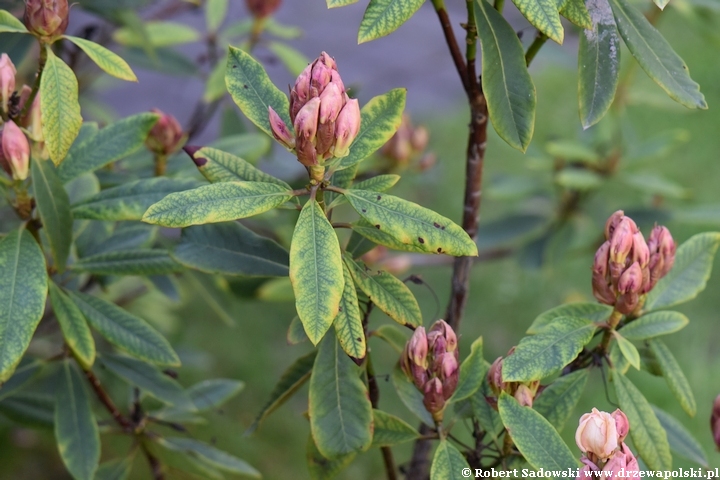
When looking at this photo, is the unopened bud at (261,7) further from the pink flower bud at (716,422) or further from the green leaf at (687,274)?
the pink flower bud at (716,422)

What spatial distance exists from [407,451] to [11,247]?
1.96 metres

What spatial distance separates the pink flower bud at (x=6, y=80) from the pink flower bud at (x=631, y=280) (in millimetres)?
848

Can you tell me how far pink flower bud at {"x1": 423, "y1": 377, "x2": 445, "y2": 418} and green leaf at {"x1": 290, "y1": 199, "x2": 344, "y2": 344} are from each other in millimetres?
212

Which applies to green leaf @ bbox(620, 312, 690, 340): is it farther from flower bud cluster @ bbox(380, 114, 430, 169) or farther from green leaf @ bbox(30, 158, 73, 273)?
flower bud cluster @ bbox(380, 114, 430, 169)

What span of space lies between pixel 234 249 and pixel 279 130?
0.24 m

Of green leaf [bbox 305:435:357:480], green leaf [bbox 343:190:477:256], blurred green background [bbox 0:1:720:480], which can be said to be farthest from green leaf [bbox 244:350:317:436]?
blurred green background [bbox 0:1:720:480]

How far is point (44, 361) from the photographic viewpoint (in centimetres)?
133

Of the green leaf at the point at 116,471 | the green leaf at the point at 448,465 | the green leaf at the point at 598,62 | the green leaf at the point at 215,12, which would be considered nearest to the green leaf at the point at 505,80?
the green leaf at the point at 598,62

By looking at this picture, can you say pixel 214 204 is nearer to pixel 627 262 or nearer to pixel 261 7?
pixel 627 262

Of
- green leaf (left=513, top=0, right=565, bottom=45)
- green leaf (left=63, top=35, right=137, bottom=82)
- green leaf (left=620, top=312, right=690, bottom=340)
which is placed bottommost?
green leaf (left=620, top=312, right=690, bottom=340)

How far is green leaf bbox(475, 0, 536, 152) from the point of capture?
969mm

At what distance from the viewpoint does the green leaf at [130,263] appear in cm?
116

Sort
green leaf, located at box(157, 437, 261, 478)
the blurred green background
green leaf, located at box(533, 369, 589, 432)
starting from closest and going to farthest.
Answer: green leaf, located at box(533, 369, 589, 432)
green leaf, located at box(157, 437, 261, 478)
the blurred green background

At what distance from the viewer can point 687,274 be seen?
1.16 m
